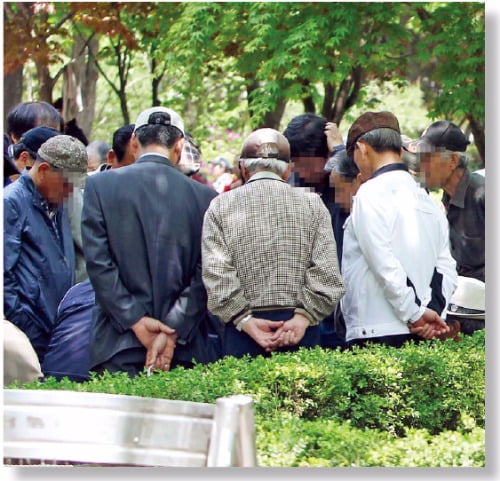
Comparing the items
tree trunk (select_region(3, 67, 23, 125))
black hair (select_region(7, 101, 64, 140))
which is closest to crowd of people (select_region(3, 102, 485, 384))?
black hair (select_region(7, 101, 64, 140))

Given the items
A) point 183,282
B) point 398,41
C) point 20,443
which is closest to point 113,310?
point 183,282

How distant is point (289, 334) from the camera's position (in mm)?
5219

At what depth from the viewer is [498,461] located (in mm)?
4312

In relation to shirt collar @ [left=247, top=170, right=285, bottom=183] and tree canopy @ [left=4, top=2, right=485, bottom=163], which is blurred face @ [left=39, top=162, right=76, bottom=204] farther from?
tree canopy @ [left=4, top=2, right=485, bottom=163]

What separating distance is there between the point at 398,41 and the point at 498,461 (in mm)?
9471

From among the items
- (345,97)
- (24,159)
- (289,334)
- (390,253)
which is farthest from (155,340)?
(345,97)

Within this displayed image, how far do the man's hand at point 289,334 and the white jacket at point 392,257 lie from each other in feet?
1.55

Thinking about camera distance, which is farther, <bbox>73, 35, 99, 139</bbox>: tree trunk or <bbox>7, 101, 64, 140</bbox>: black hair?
<bbox>73, 35, 99, 139</bbox>: tree trunk

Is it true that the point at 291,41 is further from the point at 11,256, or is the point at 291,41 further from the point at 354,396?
the point at 354,396

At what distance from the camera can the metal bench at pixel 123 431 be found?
3270 mm

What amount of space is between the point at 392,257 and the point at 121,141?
2.25 metres

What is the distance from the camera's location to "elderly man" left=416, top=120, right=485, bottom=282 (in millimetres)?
6543

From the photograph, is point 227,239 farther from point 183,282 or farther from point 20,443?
point 20,443

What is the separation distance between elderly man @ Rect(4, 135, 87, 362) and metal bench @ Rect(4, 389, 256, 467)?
1888 millimetres
